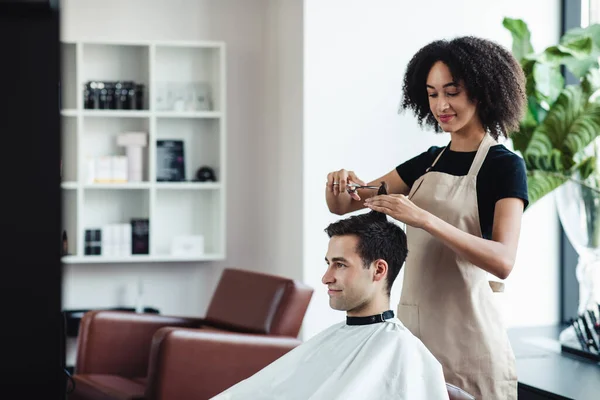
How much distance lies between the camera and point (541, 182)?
11.2 feet

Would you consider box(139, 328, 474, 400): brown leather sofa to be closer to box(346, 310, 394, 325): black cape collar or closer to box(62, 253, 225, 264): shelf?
box(346, 310, 394, 325): black cape collar

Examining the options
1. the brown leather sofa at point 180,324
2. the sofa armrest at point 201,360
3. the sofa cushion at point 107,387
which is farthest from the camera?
the brown leather sofa at point 180,324

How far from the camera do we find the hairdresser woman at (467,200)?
198cm

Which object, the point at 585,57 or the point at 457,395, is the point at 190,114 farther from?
the point at 457,395

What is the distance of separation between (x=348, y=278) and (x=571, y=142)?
1899 mm

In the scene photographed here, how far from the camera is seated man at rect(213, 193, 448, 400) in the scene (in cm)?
180

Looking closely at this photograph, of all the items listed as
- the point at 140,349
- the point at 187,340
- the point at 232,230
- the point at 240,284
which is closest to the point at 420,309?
the point at 187,340

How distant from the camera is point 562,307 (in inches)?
168

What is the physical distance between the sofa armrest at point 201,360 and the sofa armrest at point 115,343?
531 mm

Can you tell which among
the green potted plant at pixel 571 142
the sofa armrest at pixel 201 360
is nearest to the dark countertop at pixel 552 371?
the green potted plant at pixel 571 142

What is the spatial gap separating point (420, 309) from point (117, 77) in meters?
2.97

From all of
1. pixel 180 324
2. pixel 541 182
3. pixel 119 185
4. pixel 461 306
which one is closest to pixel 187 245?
pixel 119 185

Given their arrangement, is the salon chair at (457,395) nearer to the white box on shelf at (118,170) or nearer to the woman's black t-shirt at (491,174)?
the woman's black t-shirt at (491,174)

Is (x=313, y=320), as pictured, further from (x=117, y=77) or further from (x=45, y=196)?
(x=45, y=196)
